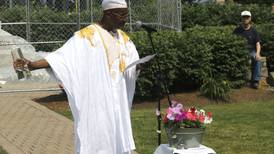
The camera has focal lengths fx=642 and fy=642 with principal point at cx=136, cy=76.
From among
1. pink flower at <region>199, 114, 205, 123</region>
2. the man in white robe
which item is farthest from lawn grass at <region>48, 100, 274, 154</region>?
the man in white robe

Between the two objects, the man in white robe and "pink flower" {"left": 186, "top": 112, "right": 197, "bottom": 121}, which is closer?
the man in white robe

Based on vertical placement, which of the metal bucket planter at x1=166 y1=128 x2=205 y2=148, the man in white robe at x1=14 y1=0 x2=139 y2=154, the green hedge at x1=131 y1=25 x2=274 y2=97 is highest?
the man in white robe at x1=14 y1=0 x2=139 y2=154

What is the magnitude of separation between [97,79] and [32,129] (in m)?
4.83

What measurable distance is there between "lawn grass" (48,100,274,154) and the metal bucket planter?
6.97 feet

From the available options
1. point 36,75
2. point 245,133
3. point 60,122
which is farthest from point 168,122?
point 36,75

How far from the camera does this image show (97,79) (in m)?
5.00

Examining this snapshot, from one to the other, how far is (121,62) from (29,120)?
5615 millimetres

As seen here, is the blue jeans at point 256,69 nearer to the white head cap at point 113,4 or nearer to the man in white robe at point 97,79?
the man in white robe at point 97,79

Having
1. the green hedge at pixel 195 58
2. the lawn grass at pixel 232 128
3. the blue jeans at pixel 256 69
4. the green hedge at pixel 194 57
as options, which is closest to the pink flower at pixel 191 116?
the lawn grass at pixel 232 128

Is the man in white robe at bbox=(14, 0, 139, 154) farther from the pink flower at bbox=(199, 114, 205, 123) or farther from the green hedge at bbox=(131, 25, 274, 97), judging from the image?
the green hedge at bbox=(131, 25, 274, 97)

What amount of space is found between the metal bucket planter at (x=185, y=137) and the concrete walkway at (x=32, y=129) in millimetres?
2438

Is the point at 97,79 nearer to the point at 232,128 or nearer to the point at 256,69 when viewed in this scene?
the point at 232,128

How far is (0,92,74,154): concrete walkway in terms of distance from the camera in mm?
8078

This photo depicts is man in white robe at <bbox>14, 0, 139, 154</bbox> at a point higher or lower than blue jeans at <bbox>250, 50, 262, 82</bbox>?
higher
